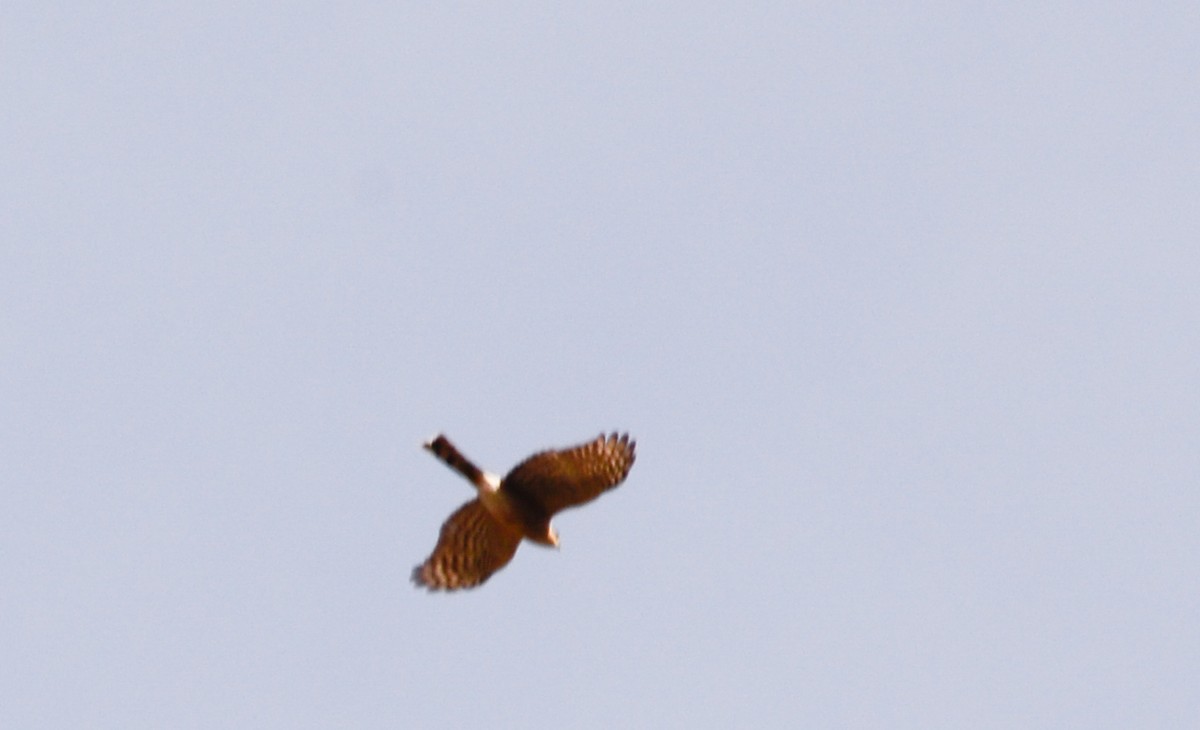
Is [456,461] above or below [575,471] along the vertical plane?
above

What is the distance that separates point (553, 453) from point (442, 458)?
1066 mm

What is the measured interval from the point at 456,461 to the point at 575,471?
111 centimetres

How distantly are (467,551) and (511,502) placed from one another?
78 centimetres

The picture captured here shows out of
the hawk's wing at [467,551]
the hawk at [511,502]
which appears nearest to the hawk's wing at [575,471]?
the hawk at [511,502]

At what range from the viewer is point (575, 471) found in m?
23.3

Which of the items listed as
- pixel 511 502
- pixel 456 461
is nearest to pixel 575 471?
pixel 511 502

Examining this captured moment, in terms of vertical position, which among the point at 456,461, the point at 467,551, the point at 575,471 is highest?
the point at 456,461

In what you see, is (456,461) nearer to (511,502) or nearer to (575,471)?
(511,502)

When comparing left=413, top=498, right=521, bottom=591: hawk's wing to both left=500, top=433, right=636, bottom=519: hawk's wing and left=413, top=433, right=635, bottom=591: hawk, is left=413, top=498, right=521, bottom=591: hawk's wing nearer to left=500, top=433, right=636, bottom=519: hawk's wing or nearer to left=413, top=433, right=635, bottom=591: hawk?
left=413, top=433, right=635, bottom=591: hawk

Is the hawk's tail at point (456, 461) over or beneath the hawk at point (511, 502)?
over

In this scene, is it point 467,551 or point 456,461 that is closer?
point 456,461

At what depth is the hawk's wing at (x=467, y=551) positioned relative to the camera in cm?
2373

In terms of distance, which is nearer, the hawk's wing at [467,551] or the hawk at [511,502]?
the hawk at [511,502]

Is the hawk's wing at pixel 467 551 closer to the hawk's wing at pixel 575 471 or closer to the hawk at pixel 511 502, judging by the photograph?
the hawk at pixel 511 502
